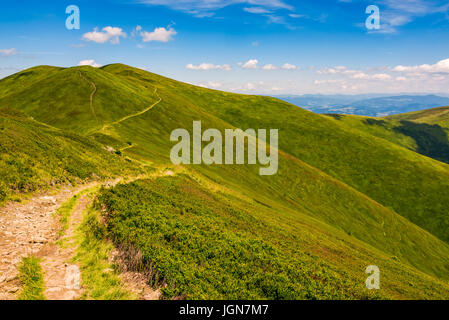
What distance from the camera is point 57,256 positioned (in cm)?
1397

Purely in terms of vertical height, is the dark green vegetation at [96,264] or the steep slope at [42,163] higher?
the steep slope at [42,163]

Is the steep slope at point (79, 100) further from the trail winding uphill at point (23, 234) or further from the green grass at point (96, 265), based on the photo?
the green grass at point (96, 265)

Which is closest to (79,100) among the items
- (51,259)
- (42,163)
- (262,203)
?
(42,163)

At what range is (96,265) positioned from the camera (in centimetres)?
1364

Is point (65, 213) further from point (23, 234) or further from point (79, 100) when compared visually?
point (79, 100)

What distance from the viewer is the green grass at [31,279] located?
10633mm

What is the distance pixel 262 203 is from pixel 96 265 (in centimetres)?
4138

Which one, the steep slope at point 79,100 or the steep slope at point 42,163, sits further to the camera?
the steep slope at point 79,100

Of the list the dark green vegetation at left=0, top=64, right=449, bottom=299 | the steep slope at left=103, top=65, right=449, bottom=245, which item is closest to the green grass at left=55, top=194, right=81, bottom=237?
the dark green vegetation at left=0, top=64, right=449, bottom=299

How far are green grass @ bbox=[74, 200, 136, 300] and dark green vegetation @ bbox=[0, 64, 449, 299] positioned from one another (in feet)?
3.67

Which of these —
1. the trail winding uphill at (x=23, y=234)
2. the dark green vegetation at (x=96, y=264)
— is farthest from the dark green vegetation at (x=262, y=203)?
the trail winding uphill at (x=23, y=234)

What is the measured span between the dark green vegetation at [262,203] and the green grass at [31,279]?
15.6 feet
